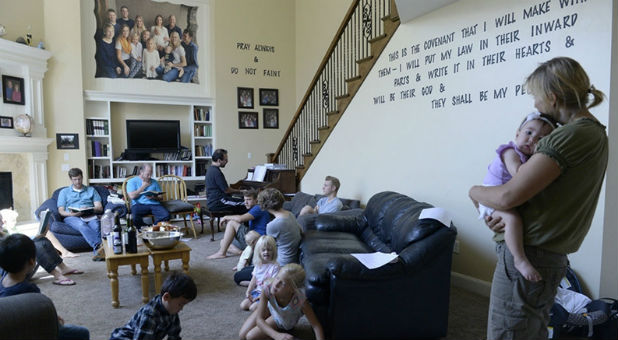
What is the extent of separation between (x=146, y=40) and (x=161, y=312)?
6939 mm

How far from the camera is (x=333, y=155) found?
558 cm

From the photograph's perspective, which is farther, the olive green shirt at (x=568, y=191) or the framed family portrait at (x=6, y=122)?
the framed family portrait at (x=6, y=122)

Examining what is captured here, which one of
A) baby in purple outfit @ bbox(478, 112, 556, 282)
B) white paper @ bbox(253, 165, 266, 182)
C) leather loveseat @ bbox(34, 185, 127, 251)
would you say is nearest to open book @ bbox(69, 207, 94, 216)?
leather loveseat @ bbox(34, 185, 127, 251)

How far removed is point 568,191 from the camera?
118 centimetres

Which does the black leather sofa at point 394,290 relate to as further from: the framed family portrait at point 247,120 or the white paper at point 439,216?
the framed family portrait at point 247,120

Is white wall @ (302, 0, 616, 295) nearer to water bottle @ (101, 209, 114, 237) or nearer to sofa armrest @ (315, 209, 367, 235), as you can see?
sofa armrest @ (315, 209, 367, 235)

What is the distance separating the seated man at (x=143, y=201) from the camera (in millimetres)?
5523

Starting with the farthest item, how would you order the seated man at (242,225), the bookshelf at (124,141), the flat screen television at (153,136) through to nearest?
1. the flat screen television at (153,136)
2. the bookshelf at (124,141)
3. the seated man at (242,225)

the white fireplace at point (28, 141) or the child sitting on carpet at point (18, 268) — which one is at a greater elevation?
the white fireplace at point (28, 141)

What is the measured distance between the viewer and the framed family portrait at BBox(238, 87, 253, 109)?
8195 millimetres

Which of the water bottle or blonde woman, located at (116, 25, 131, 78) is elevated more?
blonde woman, located at (116, 25, 131, 78)

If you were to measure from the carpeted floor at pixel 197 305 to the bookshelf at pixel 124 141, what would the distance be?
11.3 ft

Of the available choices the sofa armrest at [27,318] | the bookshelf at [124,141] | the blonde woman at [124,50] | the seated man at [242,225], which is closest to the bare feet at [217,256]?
the seated man at [242,225]

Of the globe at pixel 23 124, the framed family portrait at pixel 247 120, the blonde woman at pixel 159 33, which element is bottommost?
the globe at pixel 23 124
